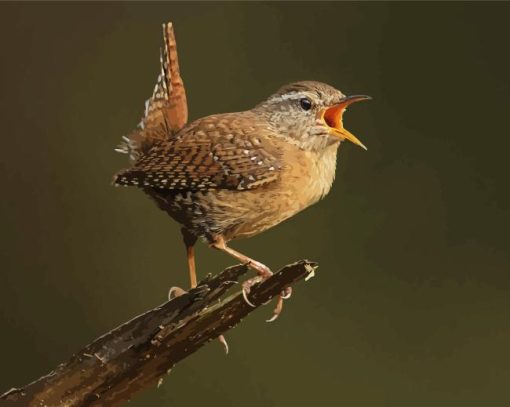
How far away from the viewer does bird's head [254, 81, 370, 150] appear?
2266 mm

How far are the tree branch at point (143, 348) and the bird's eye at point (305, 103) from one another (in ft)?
2.35

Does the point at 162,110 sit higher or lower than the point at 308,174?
higher

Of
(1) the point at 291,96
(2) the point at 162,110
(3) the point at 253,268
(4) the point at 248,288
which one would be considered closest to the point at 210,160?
(2) the point at 162,110

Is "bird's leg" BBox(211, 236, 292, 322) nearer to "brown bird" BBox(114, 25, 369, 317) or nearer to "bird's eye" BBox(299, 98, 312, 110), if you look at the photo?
"brown bird" BBox(114, 25, 369, 317)

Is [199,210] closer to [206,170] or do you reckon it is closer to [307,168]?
[206,170]

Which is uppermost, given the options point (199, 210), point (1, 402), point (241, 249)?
point (199, 210)

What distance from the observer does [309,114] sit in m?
2.32

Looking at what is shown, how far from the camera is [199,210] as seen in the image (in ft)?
7.02

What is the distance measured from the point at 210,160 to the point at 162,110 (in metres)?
0.20

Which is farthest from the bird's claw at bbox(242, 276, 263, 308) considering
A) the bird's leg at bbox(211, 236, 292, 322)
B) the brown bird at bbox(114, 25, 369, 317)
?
the brown bird at bbox(114, 25, 369, 317)

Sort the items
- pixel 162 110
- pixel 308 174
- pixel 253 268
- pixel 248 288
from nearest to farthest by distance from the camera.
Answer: pixel 248 288 < pixel 253 268 < pixel 308 174 < pixel 162 110

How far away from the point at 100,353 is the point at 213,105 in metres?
2.03

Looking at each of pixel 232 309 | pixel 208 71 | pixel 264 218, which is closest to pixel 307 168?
pixel 264 218

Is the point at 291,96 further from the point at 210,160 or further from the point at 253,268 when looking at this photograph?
the point at 253,268
